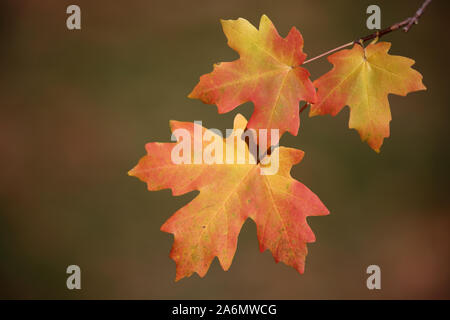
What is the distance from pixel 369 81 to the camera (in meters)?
0.69

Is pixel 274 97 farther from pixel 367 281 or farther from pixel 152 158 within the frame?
pixel 367 281

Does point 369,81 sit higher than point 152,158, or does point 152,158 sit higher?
point 369,81

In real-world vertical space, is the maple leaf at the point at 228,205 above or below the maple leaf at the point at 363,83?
below

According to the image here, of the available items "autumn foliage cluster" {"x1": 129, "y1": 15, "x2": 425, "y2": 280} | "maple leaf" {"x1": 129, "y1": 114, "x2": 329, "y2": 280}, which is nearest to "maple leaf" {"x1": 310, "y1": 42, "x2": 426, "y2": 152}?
"autumn foliage cluster" {"x1": 129, "y1": 15, "x2": 425, "y2": 280}

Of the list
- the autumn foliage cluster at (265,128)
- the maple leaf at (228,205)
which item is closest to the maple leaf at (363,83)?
the autumn foliage cluster at (265,128)

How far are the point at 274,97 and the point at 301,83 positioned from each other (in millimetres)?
51

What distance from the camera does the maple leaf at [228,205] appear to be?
0.65 m

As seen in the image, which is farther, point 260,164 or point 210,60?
point 210,60

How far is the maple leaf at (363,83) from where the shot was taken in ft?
2.23

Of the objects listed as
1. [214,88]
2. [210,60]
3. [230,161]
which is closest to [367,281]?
[210,60]

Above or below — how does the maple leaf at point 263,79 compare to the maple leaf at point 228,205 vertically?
above

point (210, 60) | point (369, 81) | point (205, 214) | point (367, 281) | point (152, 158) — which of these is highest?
point (210, 60)

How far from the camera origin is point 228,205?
26.7 inches

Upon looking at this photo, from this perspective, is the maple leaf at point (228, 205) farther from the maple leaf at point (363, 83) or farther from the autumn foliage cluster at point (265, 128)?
the maple leaf at point (363, 83)
